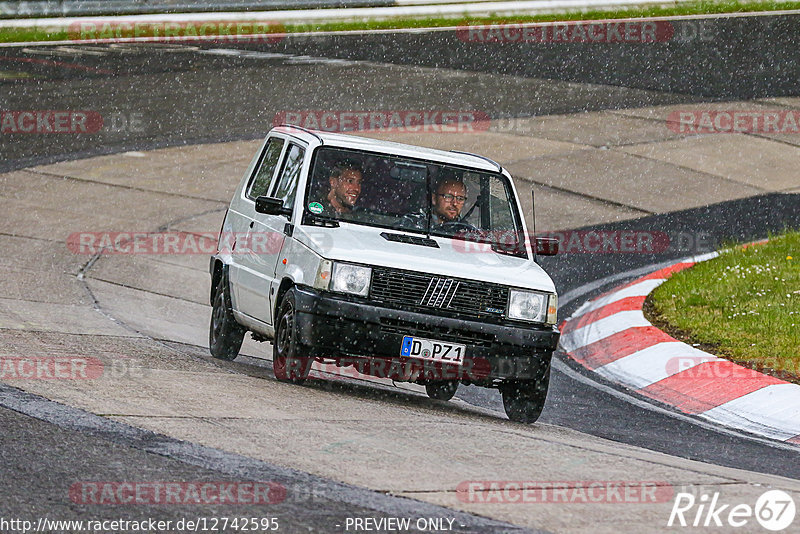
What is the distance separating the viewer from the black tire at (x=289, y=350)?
823 cm

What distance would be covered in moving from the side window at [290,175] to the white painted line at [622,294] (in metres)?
3.98

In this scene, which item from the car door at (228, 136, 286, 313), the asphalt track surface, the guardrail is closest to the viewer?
the asphalt track surface

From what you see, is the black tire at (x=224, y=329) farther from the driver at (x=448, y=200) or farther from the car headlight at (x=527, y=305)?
the car headlight at (x=527, y=305)

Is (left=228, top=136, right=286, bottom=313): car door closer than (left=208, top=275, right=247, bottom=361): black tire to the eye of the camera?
Yes

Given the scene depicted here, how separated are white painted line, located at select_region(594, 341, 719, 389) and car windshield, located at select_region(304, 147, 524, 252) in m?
1.84

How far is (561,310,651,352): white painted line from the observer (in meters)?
11.6

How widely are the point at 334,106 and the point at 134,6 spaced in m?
10.0

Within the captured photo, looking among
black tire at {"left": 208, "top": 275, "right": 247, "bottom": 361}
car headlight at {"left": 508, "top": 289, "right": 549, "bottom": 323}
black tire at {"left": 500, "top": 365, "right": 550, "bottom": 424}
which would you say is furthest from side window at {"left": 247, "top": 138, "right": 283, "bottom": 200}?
black tire at {"left": 500, "top": 365, "right": 550, "bottom": 424}

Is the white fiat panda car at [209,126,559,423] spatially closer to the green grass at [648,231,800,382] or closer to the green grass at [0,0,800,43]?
the green grass at [648,231,800,382]

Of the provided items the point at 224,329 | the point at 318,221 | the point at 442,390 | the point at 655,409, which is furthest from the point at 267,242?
the point at 655,409

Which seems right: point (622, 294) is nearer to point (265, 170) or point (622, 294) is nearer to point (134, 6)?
point (265, 170)

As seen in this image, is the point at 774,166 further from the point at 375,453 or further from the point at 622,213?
the point at 375,453

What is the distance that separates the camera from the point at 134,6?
2989cm

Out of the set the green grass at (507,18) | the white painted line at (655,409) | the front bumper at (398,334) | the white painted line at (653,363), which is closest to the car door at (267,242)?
the front bumper at (398,334)
